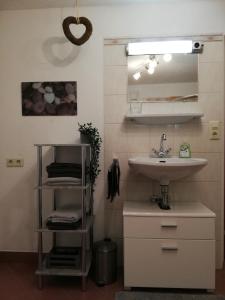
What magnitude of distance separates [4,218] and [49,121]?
0.98 metres

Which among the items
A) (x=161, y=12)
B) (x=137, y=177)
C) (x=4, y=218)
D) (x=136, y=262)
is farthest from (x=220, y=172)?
(x=4, y=218)

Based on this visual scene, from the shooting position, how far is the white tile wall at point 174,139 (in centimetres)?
222

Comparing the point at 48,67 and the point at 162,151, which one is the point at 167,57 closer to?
the point at 162,151

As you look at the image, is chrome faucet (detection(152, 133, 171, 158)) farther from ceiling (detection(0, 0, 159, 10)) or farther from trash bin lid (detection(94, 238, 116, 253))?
ceiling (detection(0, 0, 159, 10))

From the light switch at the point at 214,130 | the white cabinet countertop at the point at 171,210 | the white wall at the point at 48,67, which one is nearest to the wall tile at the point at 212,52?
the white wall at the point at 48,67

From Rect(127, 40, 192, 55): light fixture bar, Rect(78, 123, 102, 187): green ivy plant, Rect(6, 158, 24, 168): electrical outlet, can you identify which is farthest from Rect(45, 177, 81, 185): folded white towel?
Rect(127, 40, 192, 55): light fixture bar

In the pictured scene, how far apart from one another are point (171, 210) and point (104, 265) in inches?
26.4

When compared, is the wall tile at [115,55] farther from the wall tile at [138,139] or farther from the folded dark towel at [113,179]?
the folded dark towel at [113,179]

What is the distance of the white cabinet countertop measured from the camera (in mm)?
1847

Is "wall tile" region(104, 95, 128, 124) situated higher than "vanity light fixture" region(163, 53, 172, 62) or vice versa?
"vanity light fixture" region(163, 53, 172, 62)

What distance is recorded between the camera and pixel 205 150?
2236mm

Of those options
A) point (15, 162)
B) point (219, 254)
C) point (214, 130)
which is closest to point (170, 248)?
point (219, 254)

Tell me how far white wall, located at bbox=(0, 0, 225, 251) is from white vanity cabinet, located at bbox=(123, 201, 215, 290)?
530mm

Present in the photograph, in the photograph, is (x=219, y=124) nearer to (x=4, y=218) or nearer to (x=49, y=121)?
(x=49, y=121)
